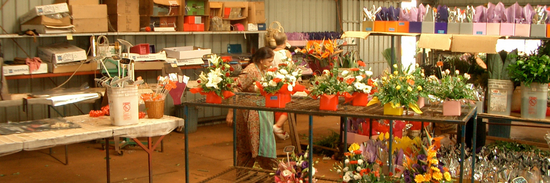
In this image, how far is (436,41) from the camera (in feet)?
15.8

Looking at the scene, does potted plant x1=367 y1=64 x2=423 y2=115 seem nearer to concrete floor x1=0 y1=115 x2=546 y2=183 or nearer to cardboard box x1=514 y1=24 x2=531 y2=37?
cardboard box x1=514 y1=24 x2=531 y2=37

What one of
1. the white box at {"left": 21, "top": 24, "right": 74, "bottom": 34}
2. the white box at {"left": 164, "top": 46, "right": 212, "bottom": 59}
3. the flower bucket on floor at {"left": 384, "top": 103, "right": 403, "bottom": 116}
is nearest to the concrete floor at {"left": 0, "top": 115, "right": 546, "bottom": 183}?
the white box at {"left": 164, "top": 46, "right": 212, "bottom": 59}

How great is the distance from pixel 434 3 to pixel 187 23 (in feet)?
31.0

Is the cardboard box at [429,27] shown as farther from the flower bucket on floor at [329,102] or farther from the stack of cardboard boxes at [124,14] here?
the stack of cardboard boxes at [124,14]

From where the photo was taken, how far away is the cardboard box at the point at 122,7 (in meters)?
6.72

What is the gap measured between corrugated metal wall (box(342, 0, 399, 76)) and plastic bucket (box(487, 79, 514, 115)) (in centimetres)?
627

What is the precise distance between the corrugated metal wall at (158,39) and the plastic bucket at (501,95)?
13.0 feet

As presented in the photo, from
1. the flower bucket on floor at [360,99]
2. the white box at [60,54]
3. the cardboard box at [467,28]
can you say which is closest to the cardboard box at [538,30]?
the cardboard box at [467,28]

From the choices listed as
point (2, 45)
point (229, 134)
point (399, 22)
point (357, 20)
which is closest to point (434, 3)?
point (357, 20)

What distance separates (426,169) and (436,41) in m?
1.59

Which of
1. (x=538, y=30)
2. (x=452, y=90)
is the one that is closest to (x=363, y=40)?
(x=538, y=30)

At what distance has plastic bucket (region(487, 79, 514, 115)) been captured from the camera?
14.4ft

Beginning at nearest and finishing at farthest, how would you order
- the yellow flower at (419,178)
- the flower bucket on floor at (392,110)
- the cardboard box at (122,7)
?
1. the flower bucket on floor at (392,110)
2. the yellow flower at (419,178)
3. the cardboard box at (122,7)

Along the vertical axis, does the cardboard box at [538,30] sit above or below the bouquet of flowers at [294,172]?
above
